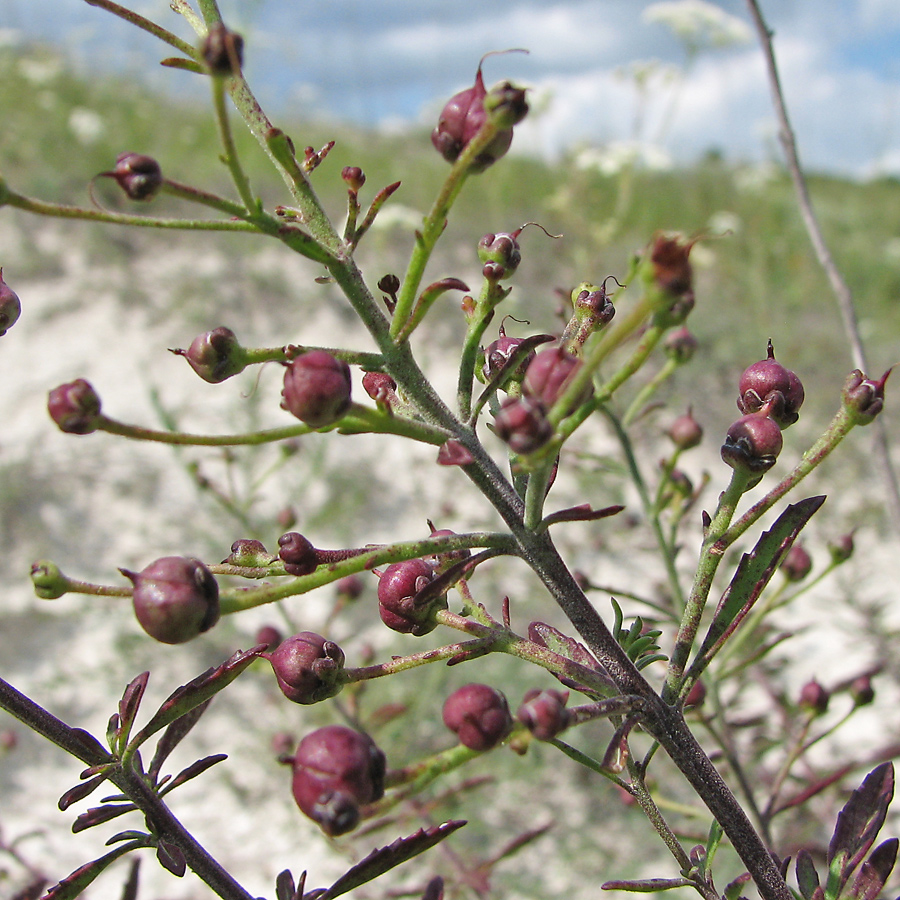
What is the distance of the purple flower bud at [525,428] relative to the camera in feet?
2.67

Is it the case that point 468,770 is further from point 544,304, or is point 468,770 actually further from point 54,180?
point 54,180

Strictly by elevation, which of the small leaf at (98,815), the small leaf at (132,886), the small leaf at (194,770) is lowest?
the small leaf at (132,886)

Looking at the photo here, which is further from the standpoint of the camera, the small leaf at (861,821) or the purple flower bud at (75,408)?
the small leaf at (861,821)

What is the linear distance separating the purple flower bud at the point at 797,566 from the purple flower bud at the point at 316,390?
1308mm

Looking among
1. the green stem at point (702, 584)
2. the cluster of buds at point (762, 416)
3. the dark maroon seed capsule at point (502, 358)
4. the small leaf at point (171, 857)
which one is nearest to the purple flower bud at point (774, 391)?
the cluster of buds at point (762, 416)

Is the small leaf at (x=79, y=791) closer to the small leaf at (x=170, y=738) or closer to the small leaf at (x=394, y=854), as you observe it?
the small leaf at (x=170, y=738)

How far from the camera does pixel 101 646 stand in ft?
17.0

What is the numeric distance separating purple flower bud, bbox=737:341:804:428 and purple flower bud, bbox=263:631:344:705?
25.8 inches

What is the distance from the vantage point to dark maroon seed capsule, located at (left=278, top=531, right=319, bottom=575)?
953mm

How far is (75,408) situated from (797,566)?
1.59 m

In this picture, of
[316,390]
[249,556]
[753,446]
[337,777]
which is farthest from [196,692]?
[753,446]

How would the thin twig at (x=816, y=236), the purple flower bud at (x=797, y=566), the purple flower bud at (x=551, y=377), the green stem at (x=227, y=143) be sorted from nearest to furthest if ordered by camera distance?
the green stem at (x=227, y=143) < the purple flower bud at (x=551, y=377) < the purple flower bud at (x=797, y=566) < the thin twig at (x=816, y=236)

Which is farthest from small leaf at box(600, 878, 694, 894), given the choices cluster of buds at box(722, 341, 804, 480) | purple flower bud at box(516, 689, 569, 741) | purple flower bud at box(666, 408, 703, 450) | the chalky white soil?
the chalky white soil

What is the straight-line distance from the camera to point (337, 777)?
0.80 m
